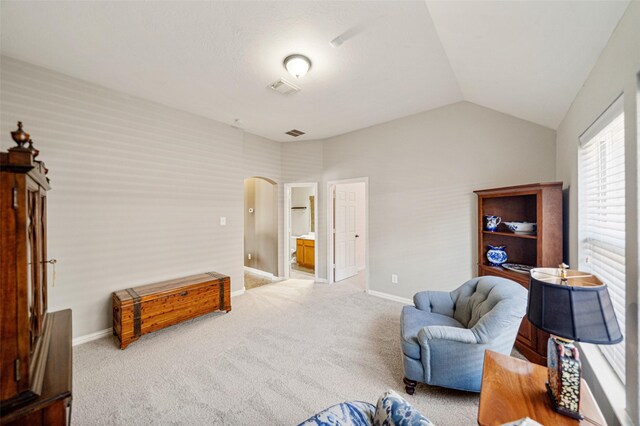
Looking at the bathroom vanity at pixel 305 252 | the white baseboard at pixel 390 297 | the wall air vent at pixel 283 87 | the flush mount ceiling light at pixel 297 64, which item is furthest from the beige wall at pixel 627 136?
the bathroom vanity at pixel 305 252

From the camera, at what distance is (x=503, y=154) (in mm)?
3059

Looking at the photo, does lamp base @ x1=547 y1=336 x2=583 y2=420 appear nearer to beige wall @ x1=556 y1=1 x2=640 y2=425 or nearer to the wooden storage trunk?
beige wall @ x1=556 y1=1 x2=640 y2=425

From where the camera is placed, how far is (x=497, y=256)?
9.39 feet

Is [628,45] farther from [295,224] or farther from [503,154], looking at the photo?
[295,224]

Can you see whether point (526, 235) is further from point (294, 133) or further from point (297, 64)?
point (294, 133)

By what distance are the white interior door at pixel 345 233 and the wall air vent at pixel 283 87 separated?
7.82 feet

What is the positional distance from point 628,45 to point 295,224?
20.8 feet

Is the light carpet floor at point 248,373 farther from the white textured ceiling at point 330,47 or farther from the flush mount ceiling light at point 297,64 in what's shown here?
the flush mount ceiling light at point 297,64

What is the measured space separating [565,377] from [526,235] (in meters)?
1.82

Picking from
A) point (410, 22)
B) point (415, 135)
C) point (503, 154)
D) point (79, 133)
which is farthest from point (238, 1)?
point (503, 154)

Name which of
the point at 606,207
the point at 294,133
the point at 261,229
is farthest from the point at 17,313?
the point at 261,229

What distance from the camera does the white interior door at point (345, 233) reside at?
505 centimetres

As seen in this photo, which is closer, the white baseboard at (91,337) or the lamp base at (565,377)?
the lamp base at (565,377)

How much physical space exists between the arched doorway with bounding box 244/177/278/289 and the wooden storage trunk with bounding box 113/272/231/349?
152 cm
